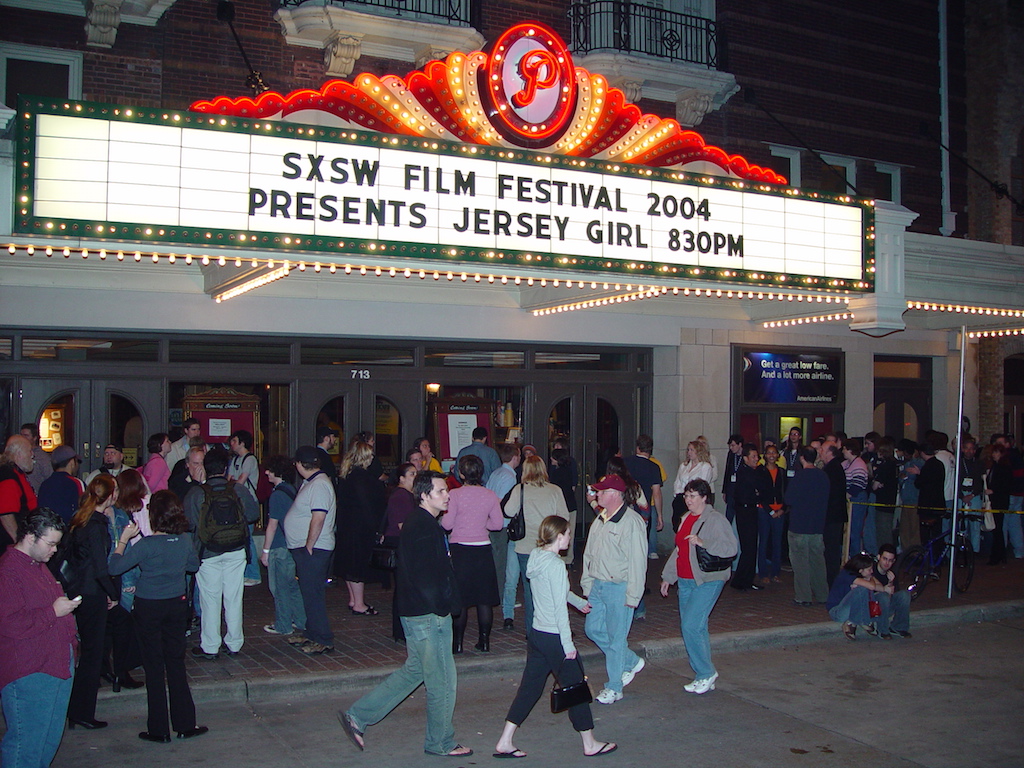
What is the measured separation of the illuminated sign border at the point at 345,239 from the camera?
824cm

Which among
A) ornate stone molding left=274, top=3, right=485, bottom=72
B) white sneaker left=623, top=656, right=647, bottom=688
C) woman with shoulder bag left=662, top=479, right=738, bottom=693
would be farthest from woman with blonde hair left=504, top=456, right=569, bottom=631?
ornate stone molding left=274, top=3, right=485, bottom=72

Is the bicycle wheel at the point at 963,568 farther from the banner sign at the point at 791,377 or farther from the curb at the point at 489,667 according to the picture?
the banner sign at the point at 791,377

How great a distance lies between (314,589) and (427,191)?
3.95 metres

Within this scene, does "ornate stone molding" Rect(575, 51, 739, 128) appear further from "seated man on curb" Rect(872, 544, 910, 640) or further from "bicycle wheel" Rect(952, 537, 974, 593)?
"seated man on curb" Rect(872, 544, 910, 640)

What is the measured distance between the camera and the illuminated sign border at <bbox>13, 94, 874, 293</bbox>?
824cm

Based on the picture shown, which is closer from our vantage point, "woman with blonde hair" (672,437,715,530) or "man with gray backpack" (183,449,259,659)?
"man with gray backpack" (183,449,259,659)

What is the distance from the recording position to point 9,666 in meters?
5.46

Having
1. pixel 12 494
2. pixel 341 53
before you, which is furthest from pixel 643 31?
pixel 12 494

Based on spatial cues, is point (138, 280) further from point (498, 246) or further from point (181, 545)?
point (181, 545)

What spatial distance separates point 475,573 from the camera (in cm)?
882

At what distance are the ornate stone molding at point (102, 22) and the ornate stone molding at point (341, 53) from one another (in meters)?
2.67

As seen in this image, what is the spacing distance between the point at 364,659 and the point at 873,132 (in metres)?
14.4

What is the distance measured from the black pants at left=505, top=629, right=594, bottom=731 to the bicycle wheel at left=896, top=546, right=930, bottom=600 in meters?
6.64

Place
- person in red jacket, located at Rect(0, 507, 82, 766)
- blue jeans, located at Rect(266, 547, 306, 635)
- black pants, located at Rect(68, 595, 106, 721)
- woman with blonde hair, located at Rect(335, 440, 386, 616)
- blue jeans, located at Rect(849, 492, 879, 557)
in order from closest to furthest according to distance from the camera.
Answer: person in red jacket, located at Rect(0, 507, 82, 766) → black pants, located at Rect(68, 595, 106, 721) → blue jeans, located at Rect(266, 547, 306, 635) → woman with blonde hair, located at Rect(335, 440, 386, 616) → blue jeans, located at Rect(849, 492, 879, 557)
